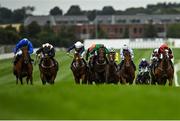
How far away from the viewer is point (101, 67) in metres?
18.7

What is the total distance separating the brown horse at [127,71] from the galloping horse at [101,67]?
792mm

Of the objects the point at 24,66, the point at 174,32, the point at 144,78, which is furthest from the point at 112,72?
the point at 174,32

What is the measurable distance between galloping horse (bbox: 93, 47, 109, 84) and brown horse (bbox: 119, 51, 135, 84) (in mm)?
792

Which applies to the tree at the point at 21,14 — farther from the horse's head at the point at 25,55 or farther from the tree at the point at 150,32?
the horse's head at the point at 25,55

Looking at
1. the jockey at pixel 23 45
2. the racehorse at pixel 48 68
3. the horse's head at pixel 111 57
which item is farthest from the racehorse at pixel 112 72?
the jockey at pixel 23 45

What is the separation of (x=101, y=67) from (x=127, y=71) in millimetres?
1297

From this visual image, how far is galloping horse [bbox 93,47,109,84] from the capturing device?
18.5 m

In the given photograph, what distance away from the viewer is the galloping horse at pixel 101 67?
1850 centimetres

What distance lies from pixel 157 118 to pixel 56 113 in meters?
1.06

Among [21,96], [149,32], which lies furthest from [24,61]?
[149,32]

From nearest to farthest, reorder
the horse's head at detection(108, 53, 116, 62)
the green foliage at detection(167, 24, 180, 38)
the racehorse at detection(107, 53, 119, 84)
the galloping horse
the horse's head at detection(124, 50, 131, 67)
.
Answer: the galloping horse → the racehorse at detection(107, 53, 119, 84) → the horse's head at detection(108, 53, 116, 62) → the horse's head at detection(124, 50, 131, 67) → the green foliage at detection(167, 24, 180, 38)

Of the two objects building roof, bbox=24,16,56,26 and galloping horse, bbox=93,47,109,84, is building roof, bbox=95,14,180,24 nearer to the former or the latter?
building roof, bbox=24,16,56,26

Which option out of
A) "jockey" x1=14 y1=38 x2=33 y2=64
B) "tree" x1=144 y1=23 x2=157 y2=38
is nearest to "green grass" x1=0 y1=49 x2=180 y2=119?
"jockey" x1=14 y1=38 x2=33 y2=64

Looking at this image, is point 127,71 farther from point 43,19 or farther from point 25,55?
point 43,19
